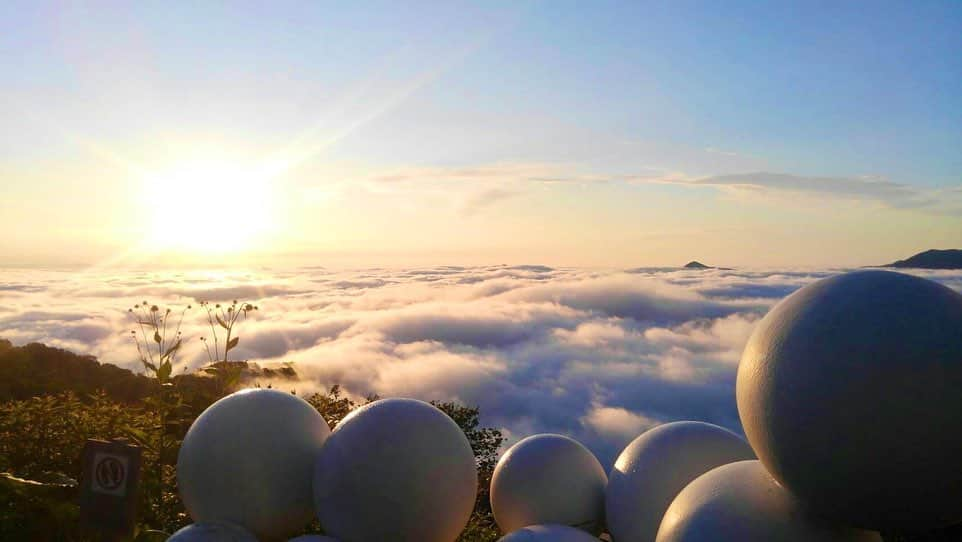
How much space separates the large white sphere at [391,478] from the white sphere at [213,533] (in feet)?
2.27

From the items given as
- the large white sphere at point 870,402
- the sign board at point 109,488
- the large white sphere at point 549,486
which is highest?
the large white sphere at point 870,402

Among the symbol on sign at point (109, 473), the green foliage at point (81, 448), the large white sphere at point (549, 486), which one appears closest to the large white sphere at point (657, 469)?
the large white sphere at point (549, 486)

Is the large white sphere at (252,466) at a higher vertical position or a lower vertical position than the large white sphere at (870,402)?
lower

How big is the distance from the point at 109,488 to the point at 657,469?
4978mm

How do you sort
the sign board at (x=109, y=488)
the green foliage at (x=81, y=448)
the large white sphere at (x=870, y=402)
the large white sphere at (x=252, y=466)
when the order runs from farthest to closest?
the green foliage at (x=81, y=448) < the large white sphere at (x=252, y=466) < the sign board at (x=109, y=488) < the large white sphere at (x=870, y=402)

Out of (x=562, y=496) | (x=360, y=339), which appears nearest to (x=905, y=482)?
(x=562, y=496)

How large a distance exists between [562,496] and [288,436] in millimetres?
2885

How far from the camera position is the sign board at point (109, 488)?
5.76 meters

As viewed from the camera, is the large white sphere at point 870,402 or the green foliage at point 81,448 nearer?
the large white sphere at point 870,402

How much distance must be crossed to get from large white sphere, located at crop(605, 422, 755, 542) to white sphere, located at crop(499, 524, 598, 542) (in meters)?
0.61

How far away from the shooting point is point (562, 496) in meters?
6.95

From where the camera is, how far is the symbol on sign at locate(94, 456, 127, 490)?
19.0 feet

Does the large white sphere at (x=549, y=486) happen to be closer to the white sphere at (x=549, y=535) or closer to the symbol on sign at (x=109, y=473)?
the white sphere at (x=549, y=535)

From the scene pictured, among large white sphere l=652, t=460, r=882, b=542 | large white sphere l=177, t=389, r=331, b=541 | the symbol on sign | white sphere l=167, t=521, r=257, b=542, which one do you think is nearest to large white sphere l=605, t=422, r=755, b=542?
large white sphere l=652, t=460, r=882, b=542
